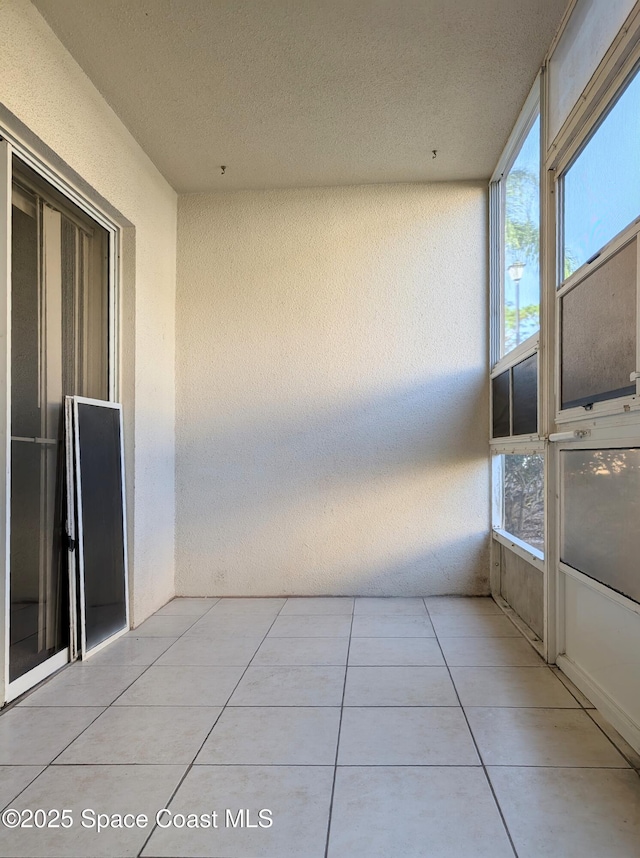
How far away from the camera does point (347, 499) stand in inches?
173

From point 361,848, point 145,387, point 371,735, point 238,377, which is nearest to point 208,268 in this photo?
point 238,377

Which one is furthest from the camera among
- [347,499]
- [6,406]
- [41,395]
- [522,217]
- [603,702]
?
[347,499]

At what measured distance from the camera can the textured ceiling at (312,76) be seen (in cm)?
270

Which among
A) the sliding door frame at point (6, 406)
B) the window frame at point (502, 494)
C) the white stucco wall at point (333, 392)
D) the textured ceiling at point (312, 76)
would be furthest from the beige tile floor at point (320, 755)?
the textured ceiling at point (312, 76)

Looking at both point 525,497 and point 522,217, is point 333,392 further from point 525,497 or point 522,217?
point 522,217

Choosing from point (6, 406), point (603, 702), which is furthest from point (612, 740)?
point (6, 406)

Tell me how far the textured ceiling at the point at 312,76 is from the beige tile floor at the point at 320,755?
9.81 feet

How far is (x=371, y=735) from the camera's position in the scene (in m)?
2.21

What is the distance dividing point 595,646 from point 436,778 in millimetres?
958

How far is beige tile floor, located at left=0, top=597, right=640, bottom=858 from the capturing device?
1.65 m

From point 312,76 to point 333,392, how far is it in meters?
2.04

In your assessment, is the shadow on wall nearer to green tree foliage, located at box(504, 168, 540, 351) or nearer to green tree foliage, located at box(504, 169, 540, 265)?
green tree foliage, located at box(504, 168, 540, 351)

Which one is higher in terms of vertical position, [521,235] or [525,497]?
[521,235]

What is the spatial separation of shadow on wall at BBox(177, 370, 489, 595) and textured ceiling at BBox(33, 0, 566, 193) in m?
1.66
